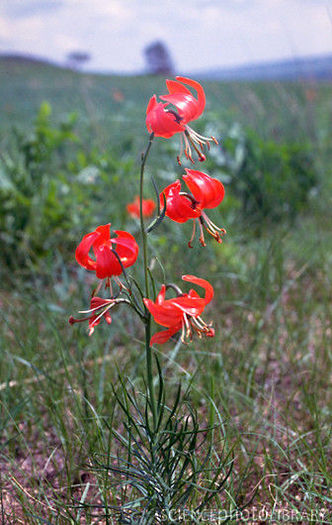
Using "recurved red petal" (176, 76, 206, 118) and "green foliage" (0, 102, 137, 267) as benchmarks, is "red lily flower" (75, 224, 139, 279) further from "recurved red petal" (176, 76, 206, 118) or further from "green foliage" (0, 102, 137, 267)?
"green foliage" (0, 102, 137, 267)

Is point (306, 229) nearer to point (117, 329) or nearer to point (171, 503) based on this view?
point (117, 329)

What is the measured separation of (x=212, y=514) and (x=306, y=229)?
266cm

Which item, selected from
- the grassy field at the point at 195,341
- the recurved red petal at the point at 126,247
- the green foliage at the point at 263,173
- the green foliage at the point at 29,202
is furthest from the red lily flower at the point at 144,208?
the recurved red petal at the point at 126,247

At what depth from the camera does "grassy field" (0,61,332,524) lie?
1.40 m

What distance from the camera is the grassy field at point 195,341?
1404 millimetres

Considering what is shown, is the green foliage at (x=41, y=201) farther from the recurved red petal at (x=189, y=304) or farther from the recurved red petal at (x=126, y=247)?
the recurved red petal at (x=189, y=304)

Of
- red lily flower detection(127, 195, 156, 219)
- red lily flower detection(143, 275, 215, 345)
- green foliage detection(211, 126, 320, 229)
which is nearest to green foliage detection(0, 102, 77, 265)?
red lily flower detection(127, 195, 156, 219)

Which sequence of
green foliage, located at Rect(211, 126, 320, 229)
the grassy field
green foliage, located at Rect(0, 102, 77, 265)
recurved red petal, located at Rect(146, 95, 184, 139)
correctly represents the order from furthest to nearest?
green foliage, located at Rect(211, 126, 320, 229)
green foliage, located at Rect(0, 102, 77, 265)
the grassy field
recurved red petal, located at Rect(146, 95, 184, 139)

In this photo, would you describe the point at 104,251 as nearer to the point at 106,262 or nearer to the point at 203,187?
the point at 106,262

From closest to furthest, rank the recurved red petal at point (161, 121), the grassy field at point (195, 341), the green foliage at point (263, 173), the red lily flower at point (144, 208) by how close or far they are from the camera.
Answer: the recurved red petal at point (161, 121)
the grassy field at point (195, 341)
the red lily flower at point (144, 208)
the green foliage at point (263, 173)

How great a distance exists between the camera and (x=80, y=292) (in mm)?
2385

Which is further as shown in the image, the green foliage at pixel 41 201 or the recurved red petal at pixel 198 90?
the green foliage at pixel 41 201

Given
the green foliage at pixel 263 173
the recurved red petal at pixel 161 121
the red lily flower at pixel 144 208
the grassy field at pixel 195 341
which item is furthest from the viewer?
the green foliage at pixel 263 173

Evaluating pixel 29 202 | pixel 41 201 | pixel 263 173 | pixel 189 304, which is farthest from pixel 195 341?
pixel 263 173
